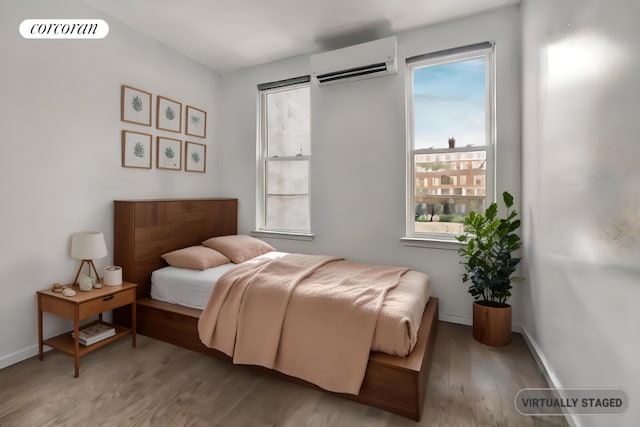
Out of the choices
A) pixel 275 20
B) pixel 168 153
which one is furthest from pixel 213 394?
pixel 275 20

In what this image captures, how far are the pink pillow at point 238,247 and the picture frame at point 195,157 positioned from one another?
100cm

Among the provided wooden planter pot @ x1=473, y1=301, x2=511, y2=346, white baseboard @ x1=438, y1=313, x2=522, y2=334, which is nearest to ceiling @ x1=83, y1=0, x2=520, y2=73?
wooden planter pot @ x1=473, y1=301, x2=511, y2=346

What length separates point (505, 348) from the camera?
2330 mm

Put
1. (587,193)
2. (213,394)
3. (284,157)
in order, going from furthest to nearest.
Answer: (284,157) < (213,394) < (587,193)

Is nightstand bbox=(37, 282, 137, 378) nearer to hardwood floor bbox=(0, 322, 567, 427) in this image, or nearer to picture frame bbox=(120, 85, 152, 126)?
hardwood floor bbox=(0, 322, 567, 427)

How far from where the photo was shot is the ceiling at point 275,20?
253 centimetres

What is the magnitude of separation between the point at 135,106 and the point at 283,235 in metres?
2.04

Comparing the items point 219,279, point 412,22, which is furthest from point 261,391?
point 412,22

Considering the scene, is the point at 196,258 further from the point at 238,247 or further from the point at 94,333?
the point at 94,333

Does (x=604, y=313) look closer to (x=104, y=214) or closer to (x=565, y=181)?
(x=565, y=181)

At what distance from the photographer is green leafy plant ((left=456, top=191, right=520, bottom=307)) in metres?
2.36

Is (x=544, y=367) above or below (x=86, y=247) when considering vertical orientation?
below

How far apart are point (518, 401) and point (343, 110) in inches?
113

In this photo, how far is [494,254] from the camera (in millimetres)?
2434
